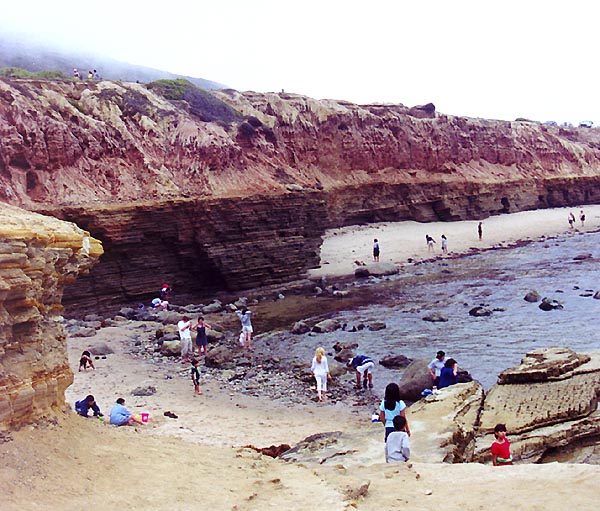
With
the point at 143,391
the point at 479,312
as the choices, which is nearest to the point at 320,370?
the point at 143,391

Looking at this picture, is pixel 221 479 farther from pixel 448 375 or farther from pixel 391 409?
pixel 448 375

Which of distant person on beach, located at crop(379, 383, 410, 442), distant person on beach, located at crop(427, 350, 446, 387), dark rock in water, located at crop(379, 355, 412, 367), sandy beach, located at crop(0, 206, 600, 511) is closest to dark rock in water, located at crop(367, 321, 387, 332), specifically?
dark rock in water, located at crop(379, 355, 412, 367)

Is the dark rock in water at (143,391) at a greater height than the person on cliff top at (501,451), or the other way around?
the person on cliff top at (501,451)

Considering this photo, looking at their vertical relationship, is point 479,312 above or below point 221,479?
below

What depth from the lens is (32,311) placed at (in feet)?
22.8

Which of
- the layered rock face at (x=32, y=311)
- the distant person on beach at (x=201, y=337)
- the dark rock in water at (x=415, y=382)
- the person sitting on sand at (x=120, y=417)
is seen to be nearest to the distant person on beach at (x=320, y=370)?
the dark rock in water at (x=415, y=382)

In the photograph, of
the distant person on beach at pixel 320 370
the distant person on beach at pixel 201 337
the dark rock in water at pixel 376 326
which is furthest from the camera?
the dark rock in water at pixel 376 326

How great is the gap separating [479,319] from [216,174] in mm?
18740

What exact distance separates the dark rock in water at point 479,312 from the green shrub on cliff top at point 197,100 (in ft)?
74.6

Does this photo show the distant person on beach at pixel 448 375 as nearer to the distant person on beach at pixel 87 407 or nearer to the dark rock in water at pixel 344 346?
the dark rock in water at pixel 344 346

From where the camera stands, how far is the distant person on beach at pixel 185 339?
63.4ft

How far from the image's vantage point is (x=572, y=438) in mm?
10102

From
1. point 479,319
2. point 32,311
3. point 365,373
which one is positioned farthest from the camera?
point 479,319

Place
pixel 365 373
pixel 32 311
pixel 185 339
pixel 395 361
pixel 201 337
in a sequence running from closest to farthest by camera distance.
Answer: pixel 32 311, pixel 365 373, pixel 395 361, pixel 185 339, pixel 201 337
